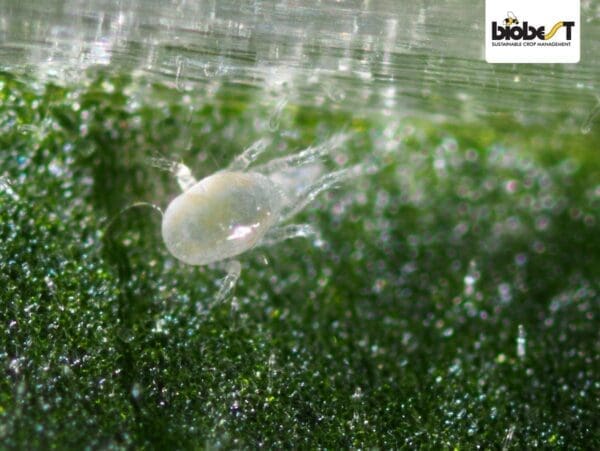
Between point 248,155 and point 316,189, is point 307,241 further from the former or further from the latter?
point 248,155

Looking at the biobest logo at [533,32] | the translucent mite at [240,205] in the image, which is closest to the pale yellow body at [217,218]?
the translucent mite at [240,205]

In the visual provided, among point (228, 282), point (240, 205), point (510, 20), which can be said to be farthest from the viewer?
point (240, 205)

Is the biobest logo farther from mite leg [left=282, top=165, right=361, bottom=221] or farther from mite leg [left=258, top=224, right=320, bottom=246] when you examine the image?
mite leg [left=258, top=224, right=320, bottom=246]

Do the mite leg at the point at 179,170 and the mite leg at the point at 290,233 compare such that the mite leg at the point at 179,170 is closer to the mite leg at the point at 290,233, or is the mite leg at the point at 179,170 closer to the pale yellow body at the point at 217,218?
the pale yellow body at the point at 217,218

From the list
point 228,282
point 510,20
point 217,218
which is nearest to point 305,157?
point 217,218

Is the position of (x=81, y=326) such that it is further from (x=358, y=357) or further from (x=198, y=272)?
(x=358, y=357)

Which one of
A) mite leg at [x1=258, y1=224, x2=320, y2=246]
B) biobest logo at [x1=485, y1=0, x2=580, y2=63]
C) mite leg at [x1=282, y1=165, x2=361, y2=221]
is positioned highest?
biobest logo at [x1=485, y1=0, x2=580, y2=63]

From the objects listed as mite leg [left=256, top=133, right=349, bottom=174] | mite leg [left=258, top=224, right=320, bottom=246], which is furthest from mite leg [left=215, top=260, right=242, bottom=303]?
mite leg [left=256, top=133, right=349, bottom=174]
